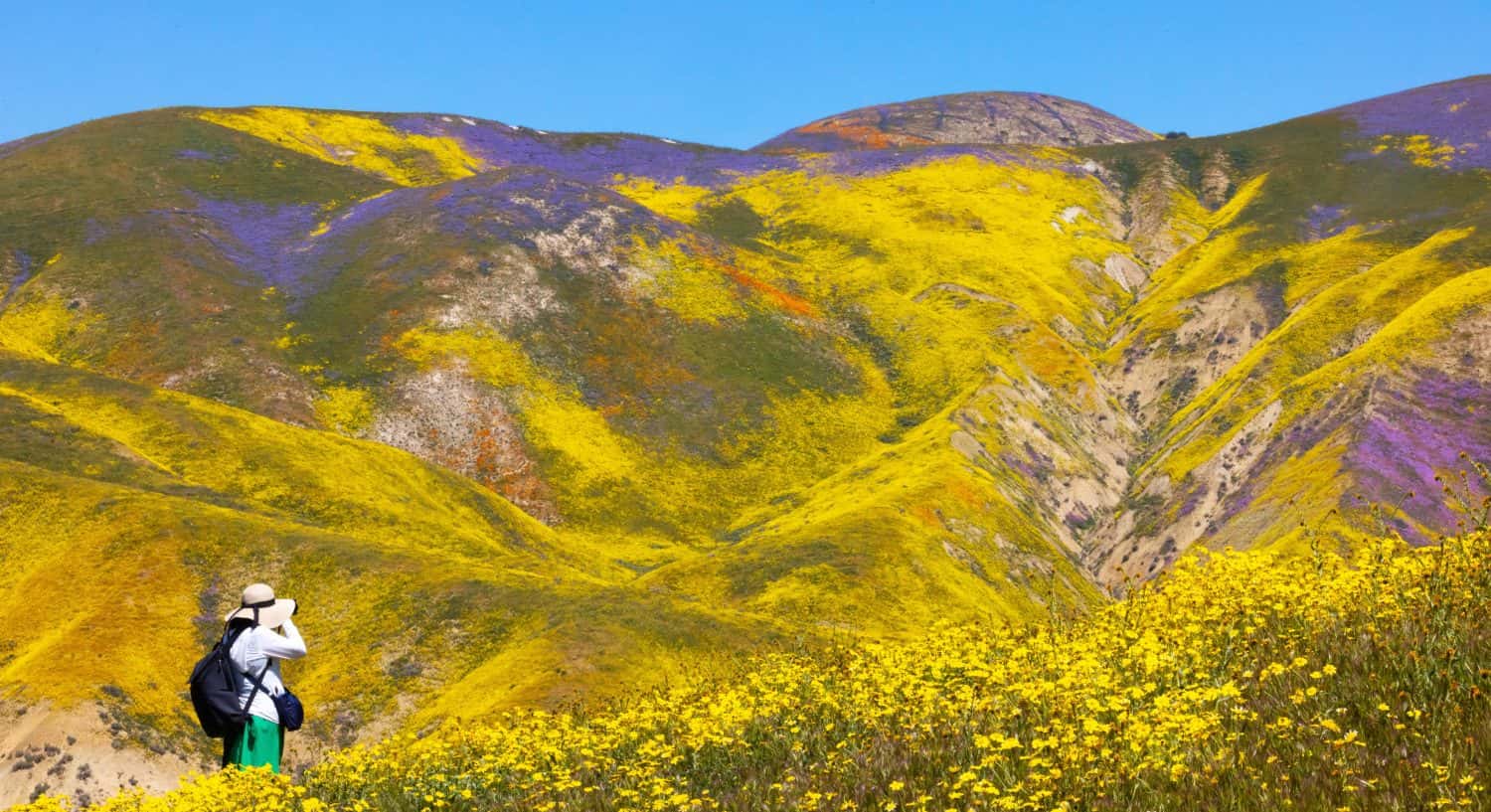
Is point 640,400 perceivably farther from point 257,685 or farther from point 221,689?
point 221,689

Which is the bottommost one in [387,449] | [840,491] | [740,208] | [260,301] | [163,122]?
[840,491]

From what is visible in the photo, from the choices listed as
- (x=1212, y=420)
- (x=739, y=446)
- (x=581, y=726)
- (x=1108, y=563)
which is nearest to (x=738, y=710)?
(x=581, y=726)

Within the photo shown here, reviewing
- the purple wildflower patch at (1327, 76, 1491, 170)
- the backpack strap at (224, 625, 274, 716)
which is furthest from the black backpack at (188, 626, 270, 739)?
the purple wildflower patch at (1327, 76, 1491, 170)

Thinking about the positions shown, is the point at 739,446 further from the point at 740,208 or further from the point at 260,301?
the point at 740,208

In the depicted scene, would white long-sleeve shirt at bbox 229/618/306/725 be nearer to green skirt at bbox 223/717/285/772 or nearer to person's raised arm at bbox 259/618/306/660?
person's raised arm at bbox 259/618/306/660

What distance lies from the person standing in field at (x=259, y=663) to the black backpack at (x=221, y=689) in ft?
0.18

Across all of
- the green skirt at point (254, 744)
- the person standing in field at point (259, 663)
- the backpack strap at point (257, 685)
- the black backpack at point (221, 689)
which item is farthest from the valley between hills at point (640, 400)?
the black backpack at point (221, 689)

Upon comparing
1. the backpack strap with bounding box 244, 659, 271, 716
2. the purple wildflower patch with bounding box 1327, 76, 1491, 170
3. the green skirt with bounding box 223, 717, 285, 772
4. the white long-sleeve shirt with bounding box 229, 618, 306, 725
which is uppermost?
the purple wildflower patch with bounding box 1327, 76, 1491, 170

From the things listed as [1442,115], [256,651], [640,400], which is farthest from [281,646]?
[1442,115]

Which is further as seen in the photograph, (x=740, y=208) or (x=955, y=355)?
(x=740, y=208)

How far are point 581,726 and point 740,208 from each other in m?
145

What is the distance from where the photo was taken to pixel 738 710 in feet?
48.6

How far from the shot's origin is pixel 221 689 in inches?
547

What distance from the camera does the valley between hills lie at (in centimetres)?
5059
